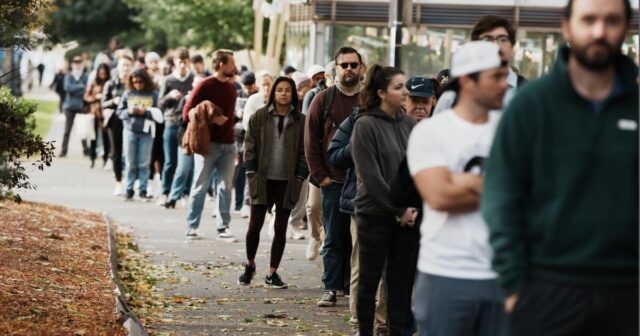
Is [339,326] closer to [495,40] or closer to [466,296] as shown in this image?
[495,40]

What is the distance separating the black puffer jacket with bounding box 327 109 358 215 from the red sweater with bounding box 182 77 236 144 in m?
6.44

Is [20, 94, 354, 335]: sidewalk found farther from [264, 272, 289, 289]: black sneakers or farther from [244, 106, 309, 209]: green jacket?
[244, 106, 309, 209]: green jacket

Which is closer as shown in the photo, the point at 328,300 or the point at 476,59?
the point at 476,59

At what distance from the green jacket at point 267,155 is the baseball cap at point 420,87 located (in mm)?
3088

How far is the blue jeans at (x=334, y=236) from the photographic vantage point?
12.2 metres

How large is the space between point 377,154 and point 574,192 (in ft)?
15.3

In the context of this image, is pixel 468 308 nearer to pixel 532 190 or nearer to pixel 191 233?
pixel 532 190

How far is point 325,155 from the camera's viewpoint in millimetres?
12641

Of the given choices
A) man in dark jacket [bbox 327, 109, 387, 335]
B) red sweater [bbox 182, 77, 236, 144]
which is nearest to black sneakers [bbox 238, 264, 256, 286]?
man in dark jacket [bbox 327, 109, 387, 335]

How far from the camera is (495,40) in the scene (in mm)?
8352

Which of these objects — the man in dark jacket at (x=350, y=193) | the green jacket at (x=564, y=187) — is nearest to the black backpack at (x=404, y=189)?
the green jacket at (x=564, y=187)

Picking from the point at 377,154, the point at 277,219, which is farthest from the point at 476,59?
the point at 277,219

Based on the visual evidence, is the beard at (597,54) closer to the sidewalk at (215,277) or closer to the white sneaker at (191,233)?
the sidewalk at (215,277)

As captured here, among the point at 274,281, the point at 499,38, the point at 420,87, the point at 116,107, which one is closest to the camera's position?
the point at 499,38
